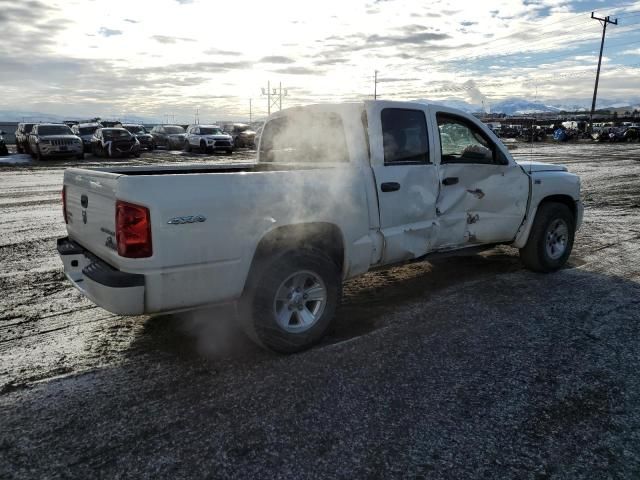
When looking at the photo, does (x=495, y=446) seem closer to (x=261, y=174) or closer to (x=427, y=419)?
(x=427, y=419)

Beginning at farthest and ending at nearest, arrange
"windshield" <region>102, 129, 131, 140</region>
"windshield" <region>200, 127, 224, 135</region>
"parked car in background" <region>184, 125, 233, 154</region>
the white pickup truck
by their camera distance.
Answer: "windshield" <region>200, 127, 224, 135</region>, "parked car in background" <region>184, 125, 233, 154</region>, "windshield" <region>102, 129, 131, 140</region>, the white pickup truck

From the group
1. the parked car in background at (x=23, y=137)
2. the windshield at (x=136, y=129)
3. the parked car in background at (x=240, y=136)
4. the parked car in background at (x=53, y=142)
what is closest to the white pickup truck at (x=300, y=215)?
the parked car in background at (x=53, y=142)

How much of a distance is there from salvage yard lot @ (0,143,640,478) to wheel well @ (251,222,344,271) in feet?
2.46

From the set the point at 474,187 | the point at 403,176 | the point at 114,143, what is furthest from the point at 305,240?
the point at 114,143

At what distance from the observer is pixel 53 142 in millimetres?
23562

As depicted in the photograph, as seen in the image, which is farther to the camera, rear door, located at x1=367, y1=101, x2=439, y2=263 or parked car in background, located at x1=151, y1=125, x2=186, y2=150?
parked car in background, located at x1=151, y1=125, x2=186, y2=150

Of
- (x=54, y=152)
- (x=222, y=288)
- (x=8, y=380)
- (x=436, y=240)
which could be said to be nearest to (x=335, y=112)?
(x=436, y=240)

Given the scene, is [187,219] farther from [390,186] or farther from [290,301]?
[390,186]

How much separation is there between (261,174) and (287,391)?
150 cm

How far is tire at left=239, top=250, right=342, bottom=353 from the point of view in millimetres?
3721

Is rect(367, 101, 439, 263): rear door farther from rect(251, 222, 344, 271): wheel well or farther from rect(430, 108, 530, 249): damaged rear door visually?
rect(251, 222, 344, 271): wheel well

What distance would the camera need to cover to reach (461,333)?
4.34 m

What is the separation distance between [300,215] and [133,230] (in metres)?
1.20

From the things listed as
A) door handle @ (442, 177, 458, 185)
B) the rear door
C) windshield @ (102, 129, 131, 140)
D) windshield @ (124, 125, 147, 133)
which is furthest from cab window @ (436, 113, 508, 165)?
windshield @ (124, 125, 147, 133)
